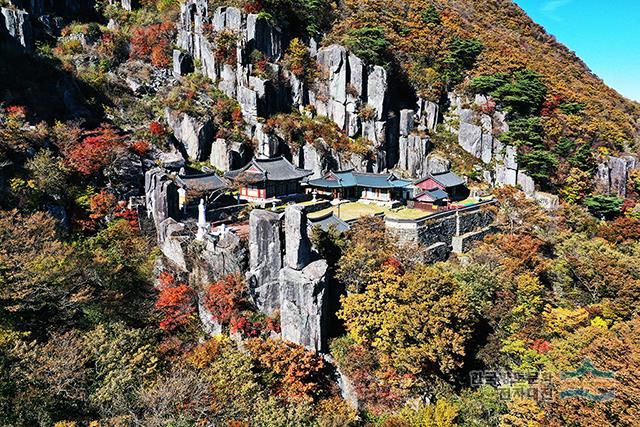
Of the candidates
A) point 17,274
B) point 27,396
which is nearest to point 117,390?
point 27,396

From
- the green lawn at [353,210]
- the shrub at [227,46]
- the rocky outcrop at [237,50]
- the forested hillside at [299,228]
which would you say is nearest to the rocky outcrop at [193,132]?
the forested hillside at [299,228]

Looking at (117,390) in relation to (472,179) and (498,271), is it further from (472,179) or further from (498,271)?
(472,179)

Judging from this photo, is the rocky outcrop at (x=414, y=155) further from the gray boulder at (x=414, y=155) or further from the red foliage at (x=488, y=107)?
the red foliage at (x=488, y=107)

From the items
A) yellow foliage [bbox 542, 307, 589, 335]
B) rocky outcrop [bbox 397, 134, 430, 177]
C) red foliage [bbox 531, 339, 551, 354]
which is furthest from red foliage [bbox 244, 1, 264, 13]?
red foliage [bbox 531, 339, 551, 354]

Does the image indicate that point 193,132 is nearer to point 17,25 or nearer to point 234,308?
point 17,25

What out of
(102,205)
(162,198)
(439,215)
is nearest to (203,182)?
(162,198)

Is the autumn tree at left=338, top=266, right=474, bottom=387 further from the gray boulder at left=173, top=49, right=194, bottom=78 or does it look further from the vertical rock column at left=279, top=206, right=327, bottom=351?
the gray boulder at left=173, top=49, right=194, bottom=78
